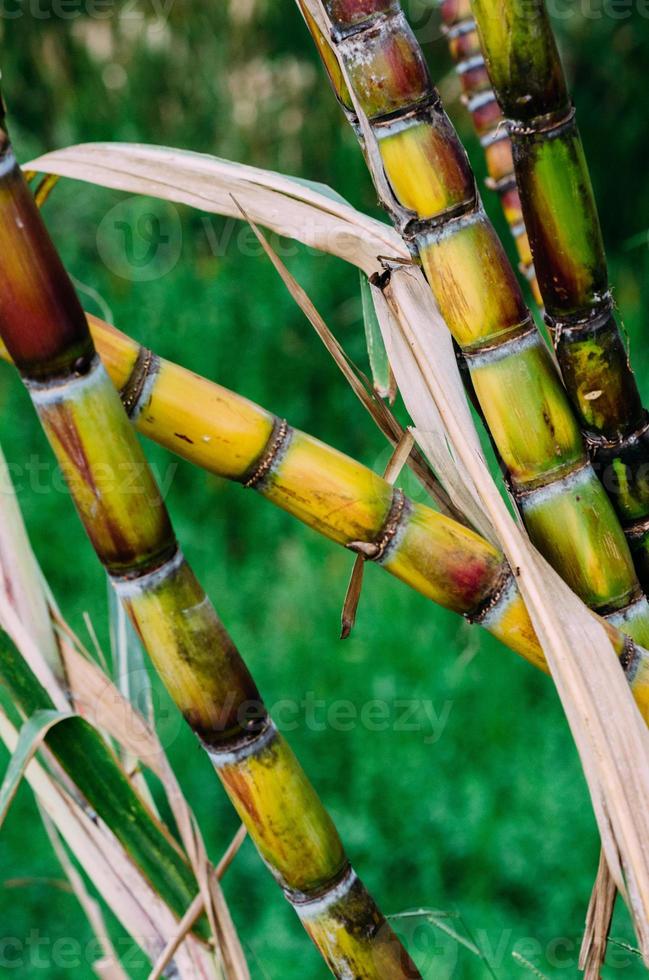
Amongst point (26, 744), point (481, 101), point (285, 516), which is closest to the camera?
point (26, 744)

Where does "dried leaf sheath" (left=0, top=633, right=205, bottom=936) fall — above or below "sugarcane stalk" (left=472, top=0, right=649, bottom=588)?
below

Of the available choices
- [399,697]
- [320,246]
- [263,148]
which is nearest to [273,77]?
[263,148]

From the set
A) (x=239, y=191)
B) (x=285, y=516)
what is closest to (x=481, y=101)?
(x=239, y=191)

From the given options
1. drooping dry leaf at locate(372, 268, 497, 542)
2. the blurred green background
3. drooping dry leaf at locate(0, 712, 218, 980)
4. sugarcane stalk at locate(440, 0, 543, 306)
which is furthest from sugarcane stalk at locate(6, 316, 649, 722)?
the blurred green background

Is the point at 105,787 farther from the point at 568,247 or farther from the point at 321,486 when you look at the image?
the point at 568,247

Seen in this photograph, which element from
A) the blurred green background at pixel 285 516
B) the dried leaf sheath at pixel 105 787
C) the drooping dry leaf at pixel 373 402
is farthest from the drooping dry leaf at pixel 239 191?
the blurred green background at pixel 285 516

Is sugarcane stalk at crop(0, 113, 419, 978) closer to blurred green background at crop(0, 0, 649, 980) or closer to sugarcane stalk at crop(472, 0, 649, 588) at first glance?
sugarcane stalk at crop(472, 0, 649, 588)
